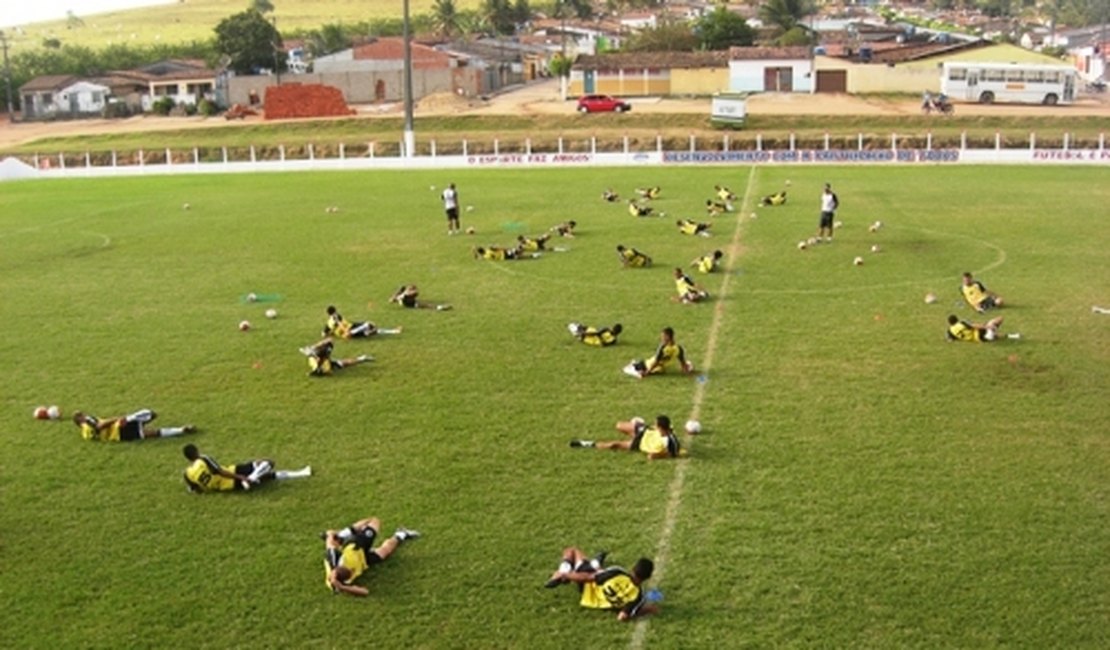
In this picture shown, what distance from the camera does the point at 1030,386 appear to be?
17812 mm

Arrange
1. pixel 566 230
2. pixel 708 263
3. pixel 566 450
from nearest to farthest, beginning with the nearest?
pixel 566 450
pixel 708 263
pixel 566 230

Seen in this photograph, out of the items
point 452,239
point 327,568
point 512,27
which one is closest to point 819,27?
point 512,27

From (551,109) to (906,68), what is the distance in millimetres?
30195

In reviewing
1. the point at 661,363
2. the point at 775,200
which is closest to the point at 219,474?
the point at 661,363

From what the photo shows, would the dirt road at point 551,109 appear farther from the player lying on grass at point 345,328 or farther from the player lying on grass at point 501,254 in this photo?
the player lying on grass at point 345,328

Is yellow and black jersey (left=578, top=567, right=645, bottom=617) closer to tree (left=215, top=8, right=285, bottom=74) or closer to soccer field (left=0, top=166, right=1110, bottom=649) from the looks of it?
soccer field (left=0, top=166, right=1110, bottom=649)

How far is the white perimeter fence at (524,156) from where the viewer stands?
5406 centimetres

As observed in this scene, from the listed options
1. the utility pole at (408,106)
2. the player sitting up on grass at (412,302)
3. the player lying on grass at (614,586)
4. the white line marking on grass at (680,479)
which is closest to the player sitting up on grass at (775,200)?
the white line marking on grass at (680,479)

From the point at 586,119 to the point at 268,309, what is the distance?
163ft

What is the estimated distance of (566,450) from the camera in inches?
604

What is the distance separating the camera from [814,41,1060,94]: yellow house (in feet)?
285

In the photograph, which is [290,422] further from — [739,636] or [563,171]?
[563,171]

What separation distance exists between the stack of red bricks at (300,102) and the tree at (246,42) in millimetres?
22908

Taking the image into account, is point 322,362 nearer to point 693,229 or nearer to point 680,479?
point 680,479
